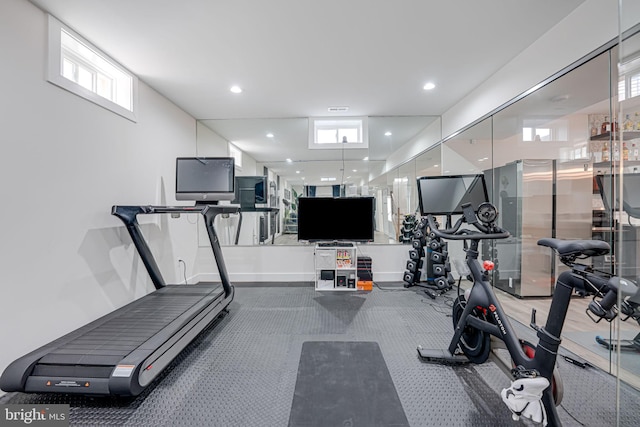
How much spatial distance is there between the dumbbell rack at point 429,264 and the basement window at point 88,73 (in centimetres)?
425

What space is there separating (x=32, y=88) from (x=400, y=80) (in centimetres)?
363

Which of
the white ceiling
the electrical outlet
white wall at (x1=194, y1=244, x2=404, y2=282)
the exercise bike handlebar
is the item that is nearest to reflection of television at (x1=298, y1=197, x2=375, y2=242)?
white wall at (x1=194, y1=244, x2=404, y2=282)

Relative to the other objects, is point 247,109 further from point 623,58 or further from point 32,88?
point 623,58

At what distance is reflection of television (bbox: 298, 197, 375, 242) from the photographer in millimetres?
3699

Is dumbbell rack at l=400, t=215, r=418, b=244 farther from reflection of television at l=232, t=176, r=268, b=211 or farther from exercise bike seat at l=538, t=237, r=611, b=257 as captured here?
exercise bike seat at l=538, t=237, r=611, b=257

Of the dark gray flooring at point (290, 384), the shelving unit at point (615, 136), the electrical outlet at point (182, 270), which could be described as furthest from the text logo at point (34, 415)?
the shelving unit at point (615, 136)

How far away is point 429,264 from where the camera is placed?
12.9 ft

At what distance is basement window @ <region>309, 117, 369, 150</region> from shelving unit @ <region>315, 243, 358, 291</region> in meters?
1.81

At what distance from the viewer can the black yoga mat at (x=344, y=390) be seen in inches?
60.4

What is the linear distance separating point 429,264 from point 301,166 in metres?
2.78

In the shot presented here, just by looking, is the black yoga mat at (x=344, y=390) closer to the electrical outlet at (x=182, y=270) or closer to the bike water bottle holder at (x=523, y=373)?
the bike water bottle holder at (x=523, y=373)

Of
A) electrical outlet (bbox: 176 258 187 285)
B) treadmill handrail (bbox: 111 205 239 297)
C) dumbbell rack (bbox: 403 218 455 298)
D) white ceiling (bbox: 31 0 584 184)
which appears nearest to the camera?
white ceiling (bbox: 31 0 584 184)

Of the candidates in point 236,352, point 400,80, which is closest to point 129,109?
point 236,352

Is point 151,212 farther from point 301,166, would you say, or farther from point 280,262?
point 301,166
